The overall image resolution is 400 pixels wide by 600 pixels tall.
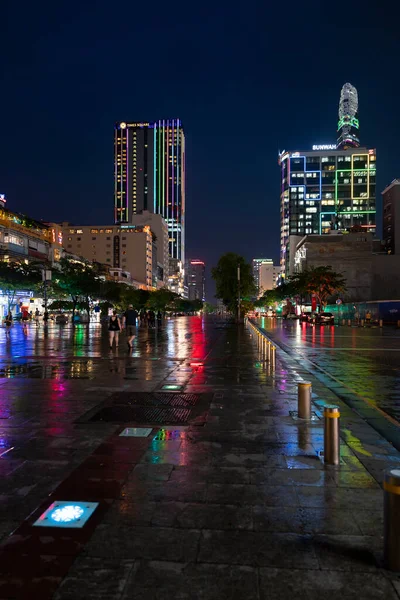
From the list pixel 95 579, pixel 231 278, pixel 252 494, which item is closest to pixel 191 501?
pixel 252 494

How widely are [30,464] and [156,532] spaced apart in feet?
7.58

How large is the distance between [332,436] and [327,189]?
18169 centimetres

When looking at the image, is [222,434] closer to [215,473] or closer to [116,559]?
[215,473]

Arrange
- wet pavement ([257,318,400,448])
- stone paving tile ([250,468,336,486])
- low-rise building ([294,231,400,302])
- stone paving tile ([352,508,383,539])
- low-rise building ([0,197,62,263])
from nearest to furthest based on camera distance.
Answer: stone paving tile ([352,508,383,539]) < stone paving tile ([250,468,336,486]) < wet pavement ([257,318,400,448]) < low-rise building ([0,197,62,263]) < low-rise building ([294,231,400,302])

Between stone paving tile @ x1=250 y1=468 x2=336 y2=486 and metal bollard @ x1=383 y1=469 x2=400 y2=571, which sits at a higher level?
metal bollard @ x1=383 y1=469 x2=400 y2=571

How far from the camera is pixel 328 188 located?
17375 cm

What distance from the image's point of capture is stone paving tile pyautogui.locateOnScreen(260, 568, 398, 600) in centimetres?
278

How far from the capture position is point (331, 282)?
254 feet

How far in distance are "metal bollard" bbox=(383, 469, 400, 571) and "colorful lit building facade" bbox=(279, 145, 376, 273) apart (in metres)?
172

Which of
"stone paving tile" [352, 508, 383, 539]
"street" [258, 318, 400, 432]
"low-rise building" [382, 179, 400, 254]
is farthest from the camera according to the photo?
"low-rise building" [382, 179, 400, 254]

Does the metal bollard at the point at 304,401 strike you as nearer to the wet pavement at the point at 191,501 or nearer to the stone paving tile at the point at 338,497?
the wet pavement at the point at 191,501

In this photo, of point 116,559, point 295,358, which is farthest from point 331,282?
point 116,559

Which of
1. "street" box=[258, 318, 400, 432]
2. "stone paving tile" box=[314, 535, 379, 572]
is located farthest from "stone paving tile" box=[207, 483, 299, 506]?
"street" box=[258, 318, 400, 432]

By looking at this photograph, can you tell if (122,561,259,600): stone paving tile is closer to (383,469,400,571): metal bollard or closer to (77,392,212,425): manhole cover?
(383,469,400,571): metal bollard
